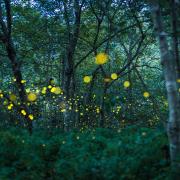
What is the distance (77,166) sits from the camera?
5.29m

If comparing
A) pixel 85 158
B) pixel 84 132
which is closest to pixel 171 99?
pixel 85 158

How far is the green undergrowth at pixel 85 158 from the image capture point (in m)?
5.18

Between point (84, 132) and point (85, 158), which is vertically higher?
point (84, 132)

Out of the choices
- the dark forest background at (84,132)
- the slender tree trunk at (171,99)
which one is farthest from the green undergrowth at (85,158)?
the slender tree trunk at (171,99)

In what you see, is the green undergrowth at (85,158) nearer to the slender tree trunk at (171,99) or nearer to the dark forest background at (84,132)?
the dark forest background at (84,132)

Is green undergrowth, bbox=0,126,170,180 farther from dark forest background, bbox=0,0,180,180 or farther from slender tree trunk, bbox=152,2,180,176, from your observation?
slender tree trunk, bbox=152,2,180,176

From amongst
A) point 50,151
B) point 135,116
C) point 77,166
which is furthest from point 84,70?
point 77,166

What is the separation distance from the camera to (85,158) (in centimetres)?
552

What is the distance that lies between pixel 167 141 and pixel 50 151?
84.3 inches

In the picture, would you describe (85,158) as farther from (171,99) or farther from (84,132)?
(84,132)

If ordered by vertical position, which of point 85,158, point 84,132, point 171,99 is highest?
point 171,99

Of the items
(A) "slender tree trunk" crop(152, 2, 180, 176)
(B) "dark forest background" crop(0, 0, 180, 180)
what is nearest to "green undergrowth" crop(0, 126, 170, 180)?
(B) "dark forest background" crop(0, 0, 180, 180)

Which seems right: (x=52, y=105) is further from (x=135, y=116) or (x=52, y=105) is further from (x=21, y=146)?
(x=21, y=146)

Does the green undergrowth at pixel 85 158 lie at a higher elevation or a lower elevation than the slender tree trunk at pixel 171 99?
lower
